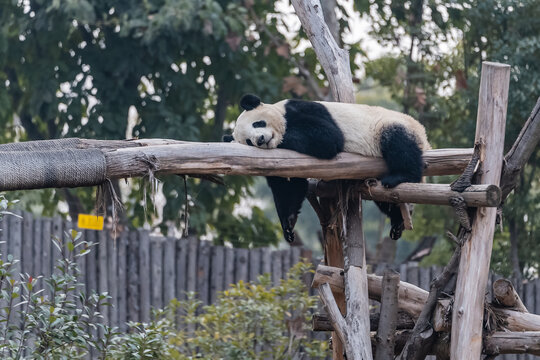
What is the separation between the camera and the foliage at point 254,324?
7.25m

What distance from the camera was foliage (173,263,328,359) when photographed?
725 centimetres

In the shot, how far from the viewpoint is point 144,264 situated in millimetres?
9258

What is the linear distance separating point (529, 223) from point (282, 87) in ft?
11.7

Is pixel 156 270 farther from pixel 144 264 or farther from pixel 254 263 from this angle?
pixel 254 263

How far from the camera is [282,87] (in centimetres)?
1134

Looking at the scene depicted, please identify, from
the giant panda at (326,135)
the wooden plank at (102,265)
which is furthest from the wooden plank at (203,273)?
the giant panda at (326,135)

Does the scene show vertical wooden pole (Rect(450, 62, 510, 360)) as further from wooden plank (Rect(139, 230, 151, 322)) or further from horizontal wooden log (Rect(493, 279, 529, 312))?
wooden plank (Rect(139, 230, 151, 322))

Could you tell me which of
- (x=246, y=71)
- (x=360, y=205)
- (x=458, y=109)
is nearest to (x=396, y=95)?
(x=458, y=109)

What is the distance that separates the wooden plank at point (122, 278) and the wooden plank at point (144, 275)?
6.3 inches

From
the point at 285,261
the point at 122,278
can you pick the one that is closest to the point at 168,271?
the point at 122,278

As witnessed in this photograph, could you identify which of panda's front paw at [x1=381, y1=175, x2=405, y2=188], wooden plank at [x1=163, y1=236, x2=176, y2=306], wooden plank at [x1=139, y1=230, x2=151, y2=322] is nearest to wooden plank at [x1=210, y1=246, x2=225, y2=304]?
wooden plank at [x1=163, y1=236, x2=176, y2=306]

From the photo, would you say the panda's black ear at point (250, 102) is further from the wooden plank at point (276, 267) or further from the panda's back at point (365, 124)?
the wooden plank at point (276, 267)

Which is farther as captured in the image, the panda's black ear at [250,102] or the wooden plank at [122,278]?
the wooden plank at [122,278]

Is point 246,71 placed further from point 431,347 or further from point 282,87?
point 431,347
